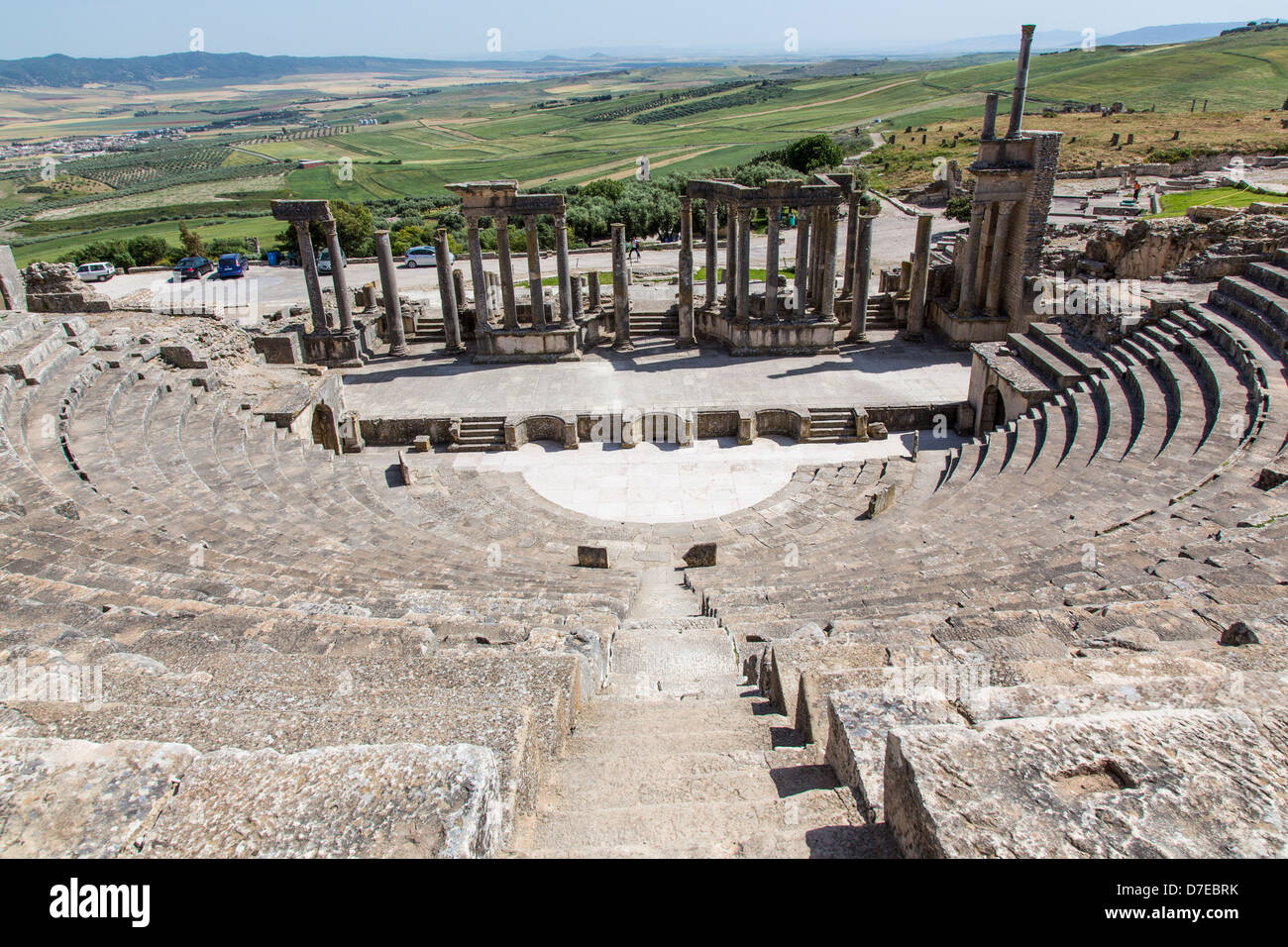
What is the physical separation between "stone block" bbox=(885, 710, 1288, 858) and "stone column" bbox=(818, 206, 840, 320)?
2540cm

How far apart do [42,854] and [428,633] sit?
15.7 feet

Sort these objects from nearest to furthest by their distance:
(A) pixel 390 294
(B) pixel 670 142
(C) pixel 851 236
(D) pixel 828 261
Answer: (D) pixel 828 261 → (A) pixel 390 294 → (C) pixel 851 236 → (B) pixel 670 142

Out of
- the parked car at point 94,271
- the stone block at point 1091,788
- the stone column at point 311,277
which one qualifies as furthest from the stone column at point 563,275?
the parked car at point 94,271

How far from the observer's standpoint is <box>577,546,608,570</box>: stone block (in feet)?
48.4

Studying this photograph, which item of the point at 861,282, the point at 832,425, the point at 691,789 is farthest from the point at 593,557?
the point at 861,282

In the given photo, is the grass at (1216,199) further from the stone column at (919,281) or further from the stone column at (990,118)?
the stone column at (919,281)

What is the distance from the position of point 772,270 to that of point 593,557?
16355 mm

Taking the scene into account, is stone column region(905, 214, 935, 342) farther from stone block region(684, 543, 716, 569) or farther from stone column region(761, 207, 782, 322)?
stone block region(684, 543, 716, 569)

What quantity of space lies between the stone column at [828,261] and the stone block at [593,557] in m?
17.0

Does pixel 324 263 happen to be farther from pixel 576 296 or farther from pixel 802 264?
pixel 802 264

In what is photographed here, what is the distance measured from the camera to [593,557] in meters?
14.8

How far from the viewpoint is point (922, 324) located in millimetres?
29422
